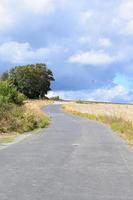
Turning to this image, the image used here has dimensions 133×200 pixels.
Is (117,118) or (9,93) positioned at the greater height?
(9,93)

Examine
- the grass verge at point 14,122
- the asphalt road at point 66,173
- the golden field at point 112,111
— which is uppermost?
the golden field at point 112,111

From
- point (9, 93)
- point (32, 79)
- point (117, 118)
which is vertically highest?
point (32, 79)

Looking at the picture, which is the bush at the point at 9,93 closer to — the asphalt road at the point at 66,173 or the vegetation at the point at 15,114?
the vegetation at the point at 15,114

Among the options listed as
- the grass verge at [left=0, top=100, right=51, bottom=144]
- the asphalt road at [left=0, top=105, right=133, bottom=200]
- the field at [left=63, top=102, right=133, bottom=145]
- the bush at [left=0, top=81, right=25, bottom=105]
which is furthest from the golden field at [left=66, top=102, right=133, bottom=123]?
the asphalt road at [left=0, top=105, right=133, bottom=200]

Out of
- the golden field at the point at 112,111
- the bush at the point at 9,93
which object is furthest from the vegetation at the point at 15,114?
the golden field at the point at 112,111

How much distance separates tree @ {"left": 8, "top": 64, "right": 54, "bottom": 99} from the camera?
144 m

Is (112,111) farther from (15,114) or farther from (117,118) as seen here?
(15,114)

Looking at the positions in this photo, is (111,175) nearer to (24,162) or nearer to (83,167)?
(83,167)

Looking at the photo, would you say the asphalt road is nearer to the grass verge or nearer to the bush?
the grass verge

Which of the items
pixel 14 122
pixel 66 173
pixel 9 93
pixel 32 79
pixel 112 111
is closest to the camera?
pixel 66 173

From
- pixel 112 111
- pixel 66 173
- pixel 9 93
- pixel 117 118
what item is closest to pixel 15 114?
pixel 9 93

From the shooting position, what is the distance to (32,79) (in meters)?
148

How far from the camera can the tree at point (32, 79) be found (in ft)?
472

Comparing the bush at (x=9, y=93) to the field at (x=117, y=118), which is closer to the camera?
the field at (x=117, y=118)
